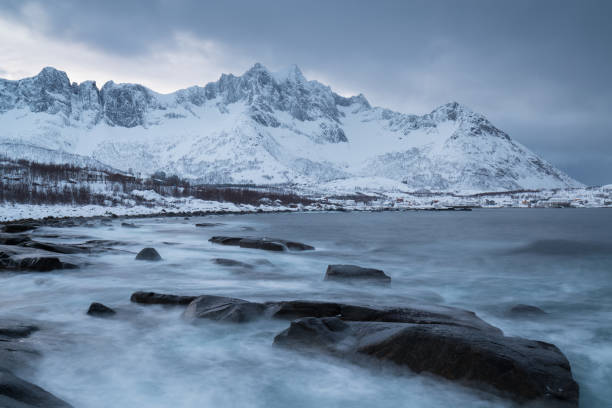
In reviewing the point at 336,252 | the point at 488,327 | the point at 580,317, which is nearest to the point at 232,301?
the point at 488,327

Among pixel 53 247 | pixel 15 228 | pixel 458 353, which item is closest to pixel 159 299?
pixel 458 353

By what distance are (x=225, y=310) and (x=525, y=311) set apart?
695cm

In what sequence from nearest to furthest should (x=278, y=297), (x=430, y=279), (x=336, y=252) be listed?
(x=278, y=297), (x=430, y=279), (x=336, y=252)

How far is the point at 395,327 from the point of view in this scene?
6.16 m

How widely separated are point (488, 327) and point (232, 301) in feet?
16.1

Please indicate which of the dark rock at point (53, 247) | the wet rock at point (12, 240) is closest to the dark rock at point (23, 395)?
the dark rock at point (53, 247)

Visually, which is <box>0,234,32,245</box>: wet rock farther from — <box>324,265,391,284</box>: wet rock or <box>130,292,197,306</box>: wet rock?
<box>324,265,391,284</box>: wet rock

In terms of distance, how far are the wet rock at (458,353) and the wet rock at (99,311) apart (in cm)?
385

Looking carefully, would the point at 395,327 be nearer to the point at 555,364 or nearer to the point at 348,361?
the point at 348,361

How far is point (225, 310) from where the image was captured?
784cm

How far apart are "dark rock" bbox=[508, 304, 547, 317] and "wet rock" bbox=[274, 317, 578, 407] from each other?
3725 millimetres

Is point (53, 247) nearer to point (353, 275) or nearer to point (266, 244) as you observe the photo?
point (266, 244)

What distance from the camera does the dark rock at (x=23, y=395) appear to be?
3816 mm

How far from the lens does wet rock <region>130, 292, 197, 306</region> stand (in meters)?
8.70
